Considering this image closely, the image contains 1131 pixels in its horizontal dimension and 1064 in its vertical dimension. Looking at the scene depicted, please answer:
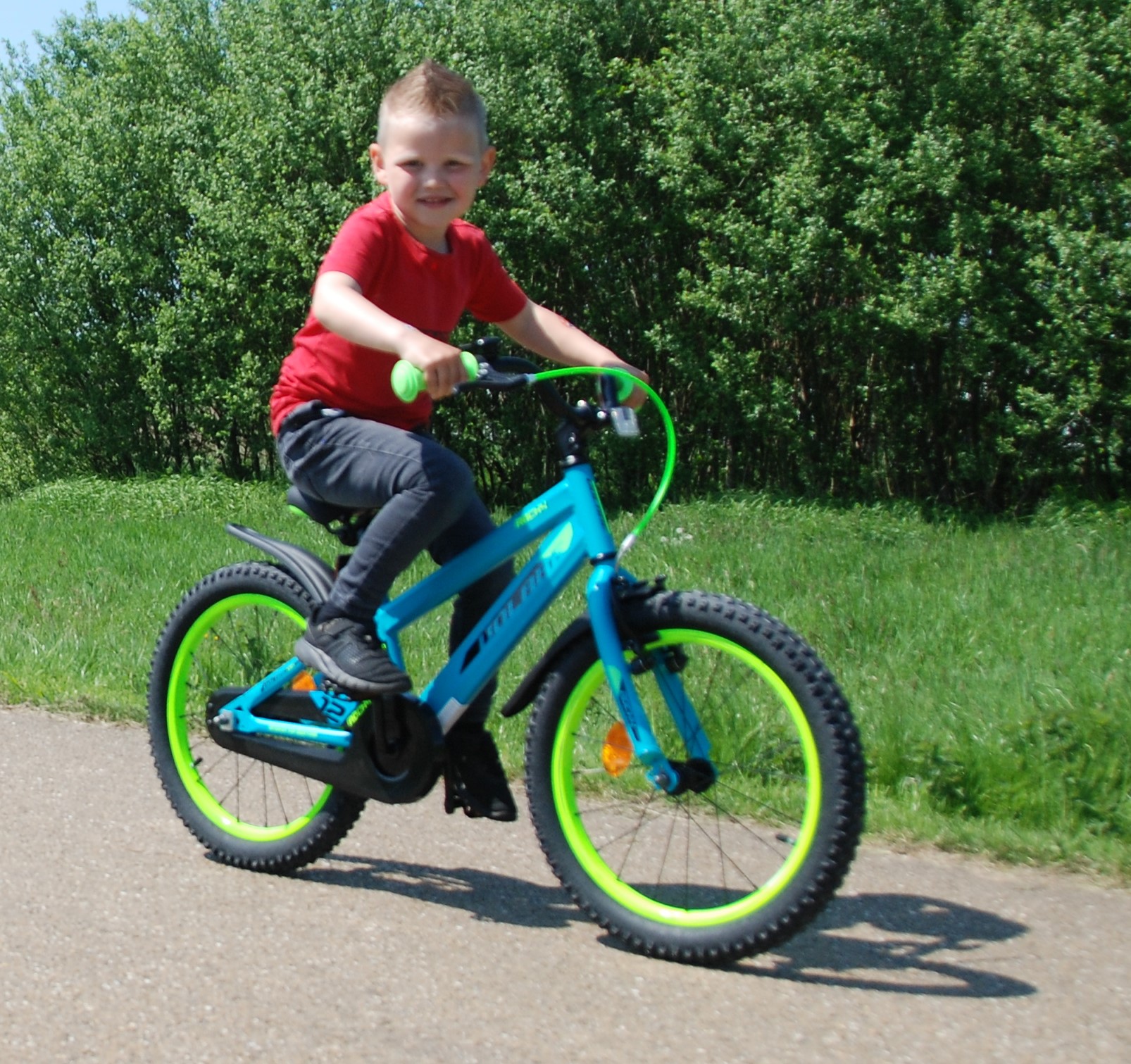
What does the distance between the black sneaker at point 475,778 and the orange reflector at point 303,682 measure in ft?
1.49

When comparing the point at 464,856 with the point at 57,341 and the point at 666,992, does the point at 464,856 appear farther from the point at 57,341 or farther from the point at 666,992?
the point at 57,341

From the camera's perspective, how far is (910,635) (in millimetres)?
6160

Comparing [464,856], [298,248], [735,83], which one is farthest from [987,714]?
[298,248]

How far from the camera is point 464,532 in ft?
12.5

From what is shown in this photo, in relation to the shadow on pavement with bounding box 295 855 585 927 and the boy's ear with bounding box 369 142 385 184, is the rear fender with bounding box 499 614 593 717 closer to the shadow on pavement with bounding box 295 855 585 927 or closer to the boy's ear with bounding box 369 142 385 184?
the shadow on pavement with bounding box 295 855 585 927

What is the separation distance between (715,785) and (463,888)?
0.73m

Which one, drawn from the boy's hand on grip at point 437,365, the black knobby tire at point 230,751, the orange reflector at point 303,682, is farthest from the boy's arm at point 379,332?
the orange reflector at point 303,682

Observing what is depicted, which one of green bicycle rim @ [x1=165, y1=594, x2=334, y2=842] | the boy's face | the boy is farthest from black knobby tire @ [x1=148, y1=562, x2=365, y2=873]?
the boy's face

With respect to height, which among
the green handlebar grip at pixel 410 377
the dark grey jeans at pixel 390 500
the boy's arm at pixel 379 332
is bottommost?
the dark grey jeans at pixel 390 500

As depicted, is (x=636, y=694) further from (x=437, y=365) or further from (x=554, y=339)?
(x=554, y=339)

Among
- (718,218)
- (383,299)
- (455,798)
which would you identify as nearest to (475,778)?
(455,798)

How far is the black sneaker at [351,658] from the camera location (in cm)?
361

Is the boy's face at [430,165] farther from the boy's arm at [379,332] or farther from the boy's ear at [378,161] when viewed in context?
the boy's arm at [379,332]

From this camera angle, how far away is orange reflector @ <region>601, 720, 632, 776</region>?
3.51 m
